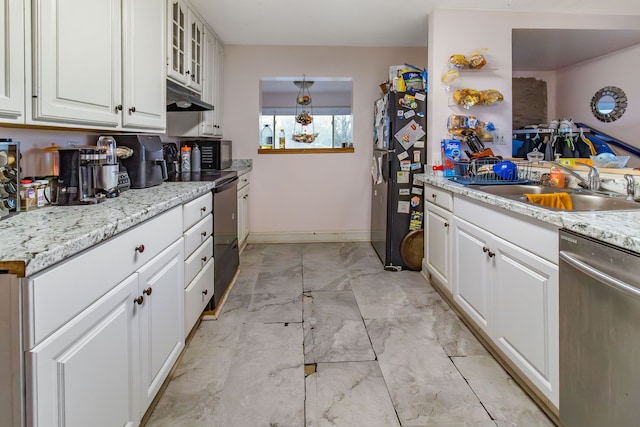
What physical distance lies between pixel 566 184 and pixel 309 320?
1.72m

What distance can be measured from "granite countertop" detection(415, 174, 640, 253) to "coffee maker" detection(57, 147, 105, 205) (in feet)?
5.72

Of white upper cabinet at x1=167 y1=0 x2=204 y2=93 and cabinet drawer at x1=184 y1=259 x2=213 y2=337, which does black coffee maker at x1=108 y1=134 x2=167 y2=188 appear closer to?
cabinet drawer at x1=184 y1=259 x2=213 y2=337

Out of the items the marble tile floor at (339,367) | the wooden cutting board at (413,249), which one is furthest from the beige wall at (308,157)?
the marble tile floor at (339,367)

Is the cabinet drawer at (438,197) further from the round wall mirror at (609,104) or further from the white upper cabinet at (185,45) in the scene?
the round wall mirror at (609,104)

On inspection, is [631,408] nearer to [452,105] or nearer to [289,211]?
[452,105]

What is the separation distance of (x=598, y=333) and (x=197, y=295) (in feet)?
5.98

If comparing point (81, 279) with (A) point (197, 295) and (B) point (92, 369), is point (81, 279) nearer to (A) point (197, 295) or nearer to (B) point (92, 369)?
(B) point (92, 369)

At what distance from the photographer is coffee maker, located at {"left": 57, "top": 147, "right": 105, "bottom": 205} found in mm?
1577

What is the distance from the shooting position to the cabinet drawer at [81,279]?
82 centimetres

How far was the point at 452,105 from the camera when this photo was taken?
10.6ft

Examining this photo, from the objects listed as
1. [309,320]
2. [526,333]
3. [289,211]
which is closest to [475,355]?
[526,333]

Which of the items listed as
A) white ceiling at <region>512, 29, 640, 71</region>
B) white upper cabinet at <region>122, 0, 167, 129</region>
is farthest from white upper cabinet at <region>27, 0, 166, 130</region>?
white ceiling at <region>512, 29, 640, 71</region>

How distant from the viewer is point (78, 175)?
1.60 meters

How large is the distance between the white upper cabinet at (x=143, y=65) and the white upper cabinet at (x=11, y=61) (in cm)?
66
